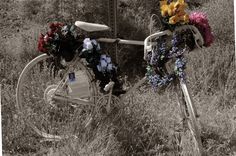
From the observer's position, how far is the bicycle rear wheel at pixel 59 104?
11.1 feet

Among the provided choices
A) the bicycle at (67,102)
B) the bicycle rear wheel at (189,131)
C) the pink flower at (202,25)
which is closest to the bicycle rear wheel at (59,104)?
the bicycle at (67,102)

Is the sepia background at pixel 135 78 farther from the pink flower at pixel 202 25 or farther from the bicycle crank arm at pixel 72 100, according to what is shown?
the pink flower at pixel 202 25

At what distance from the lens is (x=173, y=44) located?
3.21 meters

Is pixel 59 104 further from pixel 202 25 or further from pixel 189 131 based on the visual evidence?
pixel 202 25

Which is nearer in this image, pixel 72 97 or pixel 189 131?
pixel 189 131

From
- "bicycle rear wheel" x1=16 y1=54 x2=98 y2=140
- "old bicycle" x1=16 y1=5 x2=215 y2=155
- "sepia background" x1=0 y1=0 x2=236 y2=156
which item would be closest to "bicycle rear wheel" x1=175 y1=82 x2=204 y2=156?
"old bicycle" x1=16 y1=5 x2=215 y2=155

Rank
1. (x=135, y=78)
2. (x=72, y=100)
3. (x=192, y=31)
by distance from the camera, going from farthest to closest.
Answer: (x=135, y=78) → (x=72, y=100) → (x=192, y=31)

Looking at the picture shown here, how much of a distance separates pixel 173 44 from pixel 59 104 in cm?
86

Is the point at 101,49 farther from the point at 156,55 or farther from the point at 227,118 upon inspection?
the point at 227,118

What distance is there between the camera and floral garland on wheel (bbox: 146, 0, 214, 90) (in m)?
3.17

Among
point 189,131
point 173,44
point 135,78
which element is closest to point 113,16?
point 173,44

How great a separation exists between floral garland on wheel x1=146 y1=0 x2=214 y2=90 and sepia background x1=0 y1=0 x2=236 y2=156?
0.34 meters

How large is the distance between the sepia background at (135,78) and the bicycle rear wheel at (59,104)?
81 millimetres

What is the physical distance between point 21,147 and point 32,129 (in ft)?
0.46
